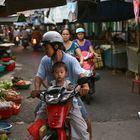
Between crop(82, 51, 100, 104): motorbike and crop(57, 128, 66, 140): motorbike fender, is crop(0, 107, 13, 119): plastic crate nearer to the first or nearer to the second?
crop(82, 51, 100, 104): motorbike

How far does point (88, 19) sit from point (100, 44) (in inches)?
133

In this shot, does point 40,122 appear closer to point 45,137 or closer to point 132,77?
point 45,137

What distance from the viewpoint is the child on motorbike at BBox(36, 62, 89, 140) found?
4.87 metres

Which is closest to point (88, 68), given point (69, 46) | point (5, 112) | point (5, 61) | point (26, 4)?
point (69, 46)

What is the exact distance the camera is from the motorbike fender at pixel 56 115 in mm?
4617

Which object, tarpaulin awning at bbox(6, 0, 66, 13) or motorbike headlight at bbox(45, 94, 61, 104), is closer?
motorbike headlight at bbox(45, 94, 61, 104)

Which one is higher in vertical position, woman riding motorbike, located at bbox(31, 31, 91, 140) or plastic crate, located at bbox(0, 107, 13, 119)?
woman riding motorbike, located at bbox(31, 31, 91, 140)

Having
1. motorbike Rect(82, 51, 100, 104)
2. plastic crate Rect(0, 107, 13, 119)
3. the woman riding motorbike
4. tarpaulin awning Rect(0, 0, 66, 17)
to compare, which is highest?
tarpaulin awning Rect(0, 0, 66, 17)

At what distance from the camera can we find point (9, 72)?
17.1 meters

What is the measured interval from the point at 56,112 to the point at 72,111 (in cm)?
33

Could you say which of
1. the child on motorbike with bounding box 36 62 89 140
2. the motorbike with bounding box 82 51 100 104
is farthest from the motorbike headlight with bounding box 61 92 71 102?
the motorbike with bounding box 82 51 100 104

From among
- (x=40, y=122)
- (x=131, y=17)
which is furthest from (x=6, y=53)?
(x=40, y=122)

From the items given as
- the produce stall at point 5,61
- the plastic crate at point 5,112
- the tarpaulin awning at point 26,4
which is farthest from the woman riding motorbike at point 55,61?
the produce stall at point 5,61

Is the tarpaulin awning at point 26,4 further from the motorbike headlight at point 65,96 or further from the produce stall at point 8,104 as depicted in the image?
the produce stall at point 8,104
